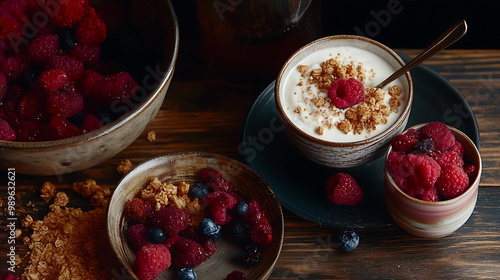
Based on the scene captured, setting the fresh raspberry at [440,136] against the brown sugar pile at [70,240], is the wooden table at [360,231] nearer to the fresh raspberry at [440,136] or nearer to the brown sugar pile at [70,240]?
the brown sugar pile at [70,240]

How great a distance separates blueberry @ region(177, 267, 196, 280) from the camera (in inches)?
47.1

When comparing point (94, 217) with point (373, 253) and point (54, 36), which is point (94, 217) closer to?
point (54, 36)

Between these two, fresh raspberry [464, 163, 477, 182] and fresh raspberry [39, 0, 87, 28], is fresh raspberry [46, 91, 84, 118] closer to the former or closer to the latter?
fresh raspberry [39, 0, 87, 28]

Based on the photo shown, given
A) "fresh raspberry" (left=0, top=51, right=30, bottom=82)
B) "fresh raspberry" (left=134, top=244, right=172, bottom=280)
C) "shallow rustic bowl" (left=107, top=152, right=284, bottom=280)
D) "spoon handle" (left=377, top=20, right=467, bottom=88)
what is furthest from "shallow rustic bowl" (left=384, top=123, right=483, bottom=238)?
"fresh raspberry" (left=0, top=51, right=30, bottom=82)

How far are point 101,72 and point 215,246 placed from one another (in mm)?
482

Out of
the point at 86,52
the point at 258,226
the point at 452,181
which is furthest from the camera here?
the point at 86,52

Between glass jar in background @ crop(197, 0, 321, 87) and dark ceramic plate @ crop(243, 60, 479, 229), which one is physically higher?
glass jar in background @ crop(197, 0, 321, 87)

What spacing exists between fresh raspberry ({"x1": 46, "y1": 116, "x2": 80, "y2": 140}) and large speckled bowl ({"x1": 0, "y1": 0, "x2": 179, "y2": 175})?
48mm

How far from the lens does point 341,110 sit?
1.27 meters

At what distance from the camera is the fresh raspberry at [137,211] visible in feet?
4.15

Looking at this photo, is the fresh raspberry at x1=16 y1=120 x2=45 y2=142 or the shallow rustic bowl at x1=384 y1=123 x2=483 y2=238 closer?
the shallow rustic bowl at x1=384 y1=123 x2=483 y2=238

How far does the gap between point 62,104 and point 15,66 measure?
0.61 feet

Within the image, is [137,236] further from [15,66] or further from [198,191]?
[15,66]

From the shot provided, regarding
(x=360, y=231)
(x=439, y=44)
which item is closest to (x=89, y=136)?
(x=360, y=231)
